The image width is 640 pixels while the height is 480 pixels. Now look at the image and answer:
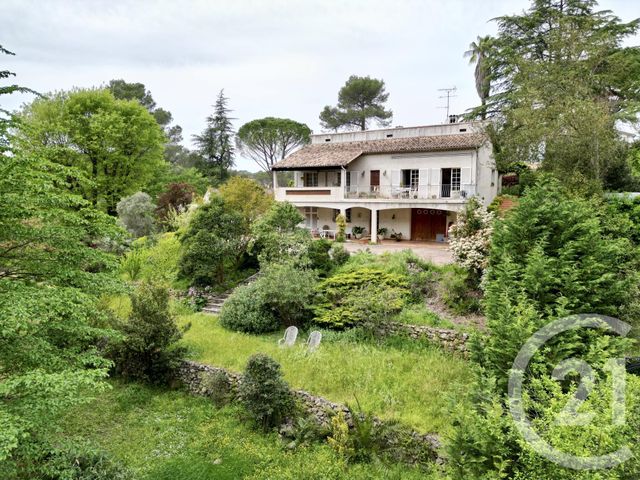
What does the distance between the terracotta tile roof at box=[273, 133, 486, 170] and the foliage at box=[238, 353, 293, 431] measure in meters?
18.3

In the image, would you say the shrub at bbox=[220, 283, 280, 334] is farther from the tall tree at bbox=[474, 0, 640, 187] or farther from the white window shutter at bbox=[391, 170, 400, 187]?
the white window shutter at bbox=[391, 170, 400, 187]

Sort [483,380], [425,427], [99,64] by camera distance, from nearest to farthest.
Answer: [483,380] → [425,427] → [99,64]

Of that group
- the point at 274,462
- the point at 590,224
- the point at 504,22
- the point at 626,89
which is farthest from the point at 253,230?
the point at 504,22

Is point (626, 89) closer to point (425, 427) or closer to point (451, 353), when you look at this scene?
point (451, 353)

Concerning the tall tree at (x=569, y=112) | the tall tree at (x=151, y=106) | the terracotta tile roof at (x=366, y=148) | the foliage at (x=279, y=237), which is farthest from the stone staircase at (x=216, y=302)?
Answer: the tall tree at (x=151, y=106)

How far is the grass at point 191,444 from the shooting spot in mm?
7664

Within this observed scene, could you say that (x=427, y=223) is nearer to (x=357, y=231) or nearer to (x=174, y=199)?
(x=357, y=231)

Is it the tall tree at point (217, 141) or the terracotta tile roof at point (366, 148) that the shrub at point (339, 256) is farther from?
the tall tree at point (217, 141)

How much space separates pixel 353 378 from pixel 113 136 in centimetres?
2624

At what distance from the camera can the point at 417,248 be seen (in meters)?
21.9

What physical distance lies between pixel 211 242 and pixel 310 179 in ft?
44.0

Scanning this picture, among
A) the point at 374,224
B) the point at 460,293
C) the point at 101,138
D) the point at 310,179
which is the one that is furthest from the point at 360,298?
the point at 101,138

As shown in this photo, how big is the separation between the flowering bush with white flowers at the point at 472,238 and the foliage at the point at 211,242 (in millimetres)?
9940

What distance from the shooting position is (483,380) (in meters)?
5.93
